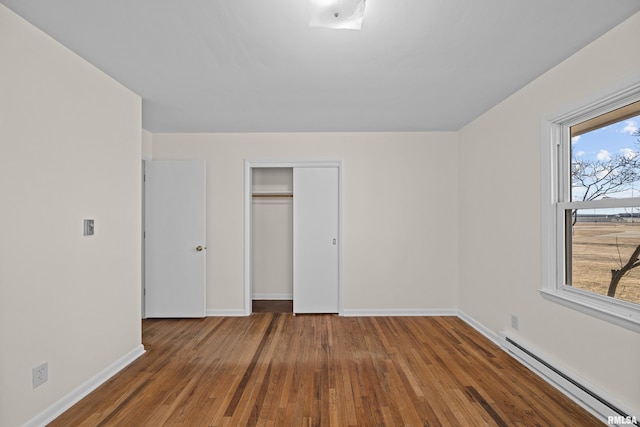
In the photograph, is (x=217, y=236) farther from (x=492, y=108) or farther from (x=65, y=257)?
(x=492, y=108)

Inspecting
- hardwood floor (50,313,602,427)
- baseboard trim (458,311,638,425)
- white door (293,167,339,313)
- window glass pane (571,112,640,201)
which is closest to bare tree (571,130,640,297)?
window glass pane (571,112,640,201)

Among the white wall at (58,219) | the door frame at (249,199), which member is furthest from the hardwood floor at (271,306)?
the white wall at (58,219)

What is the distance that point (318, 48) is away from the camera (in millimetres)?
2279

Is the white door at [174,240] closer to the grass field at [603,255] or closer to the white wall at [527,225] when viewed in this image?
the white wall at [527,225]

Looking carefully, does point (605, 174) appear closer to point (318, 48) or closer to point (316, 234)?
point (318, 48)

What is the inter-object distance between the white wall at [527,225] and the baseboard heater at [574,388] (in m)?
0.07

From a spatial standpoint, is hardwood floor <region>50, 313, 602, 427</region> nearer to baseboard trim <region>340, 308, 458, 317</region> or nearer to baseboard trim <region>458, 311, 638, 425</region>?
baseboard trim <region>458, 311, 638, 425</region>

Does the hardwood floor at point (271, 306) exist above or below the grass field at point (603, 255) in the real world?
below

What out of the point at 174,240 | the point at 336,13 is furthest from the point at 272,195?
the point at 336,13

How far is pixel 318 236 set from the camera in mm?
4578

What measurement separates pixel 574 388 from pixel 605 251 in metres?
0.99

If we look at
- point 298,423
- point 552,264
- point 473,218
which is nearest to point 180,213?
point 298,423

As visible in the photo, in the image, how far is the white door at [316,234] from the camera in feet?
15.0

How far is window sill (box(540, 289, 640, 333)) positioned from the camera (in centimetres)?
198
